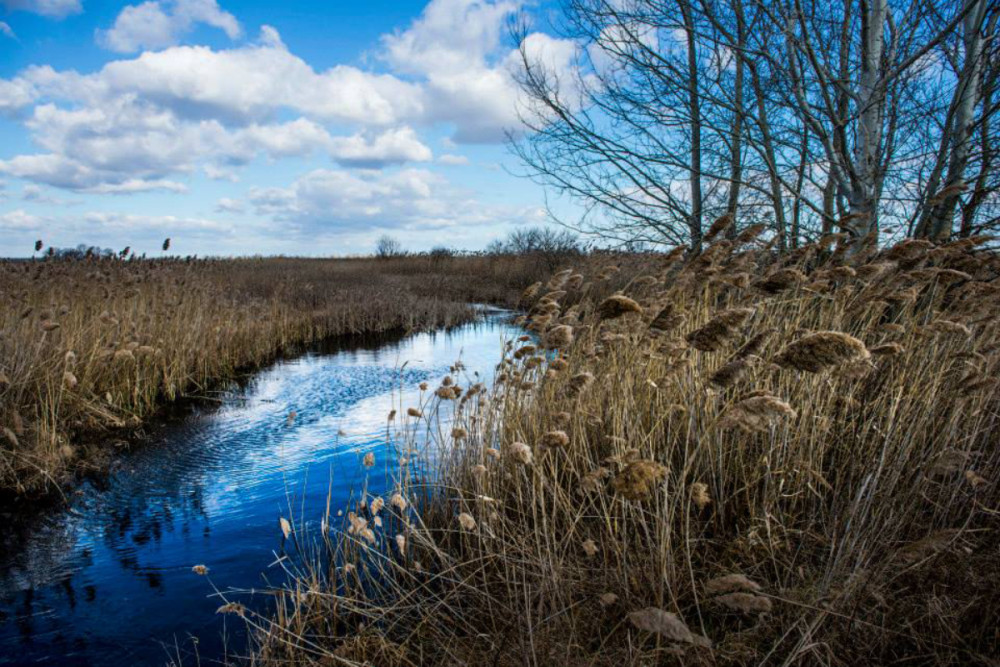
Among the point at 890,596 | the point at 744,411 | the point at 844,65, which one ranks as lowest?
the point at 890,596

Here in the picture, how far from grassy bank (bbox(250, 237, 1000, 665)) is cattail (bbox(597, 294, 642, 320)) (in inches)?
0.5

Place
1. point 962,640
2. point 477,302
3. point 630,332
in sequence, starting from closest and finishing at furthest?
point 962,640 < point 630,332 < point 477,302

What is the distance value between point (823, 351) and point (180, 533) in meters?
4.61

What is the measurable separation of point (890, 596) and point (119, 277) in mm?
12045

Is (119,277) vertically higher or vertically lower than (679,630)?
higher

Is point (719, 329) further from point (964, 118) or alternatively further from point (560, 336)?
point (964, 118)

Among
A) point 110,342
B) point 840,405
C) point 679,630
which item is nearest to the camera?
point 679,630

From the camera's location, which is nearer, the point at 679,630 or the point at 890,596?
the point at 679,630

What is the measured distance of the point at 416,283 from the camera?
2217 cm

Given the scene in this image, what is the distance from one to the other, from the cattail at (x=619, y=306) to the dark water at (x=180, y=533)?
248 cm

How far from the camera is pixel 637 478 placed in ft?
5.75

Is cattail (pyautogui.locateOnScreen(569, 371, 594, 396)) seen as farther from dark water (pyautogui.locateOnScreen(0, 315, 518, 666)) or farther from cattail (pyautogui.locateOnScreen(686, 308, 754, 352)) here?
dark water (pyautogui.locateOnScreen(0, 315, 518, 666))

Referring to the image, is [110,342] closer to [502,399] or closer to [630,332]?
[502,399]

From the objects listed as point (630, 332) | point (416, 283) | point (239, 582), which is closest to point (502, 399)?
point (630, 332)
